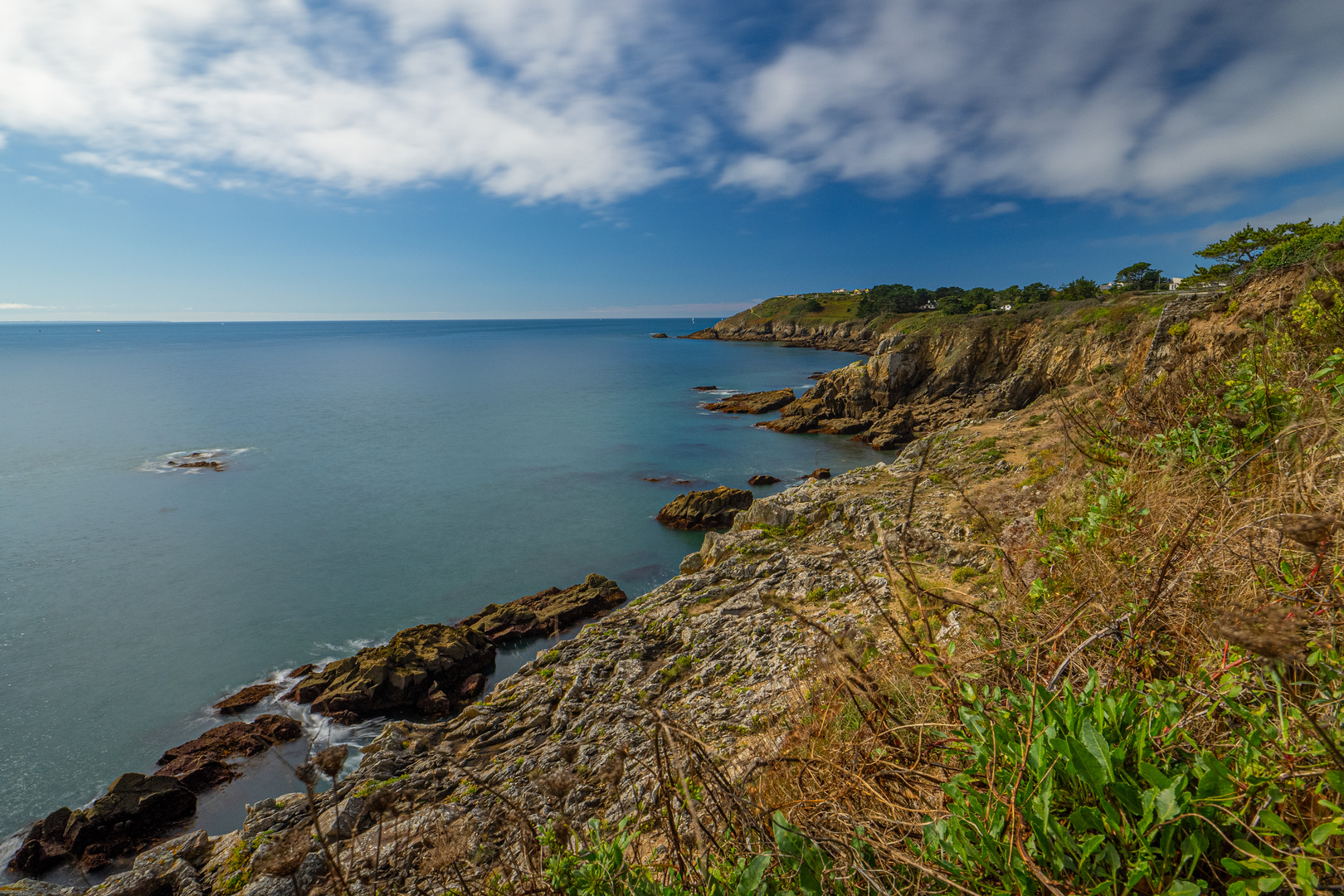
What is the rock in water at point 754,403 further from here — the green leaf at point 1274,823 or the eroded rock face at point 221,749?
the green leaf at point 1274,823

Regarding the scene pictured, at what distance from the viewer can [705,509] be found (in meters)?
23.4

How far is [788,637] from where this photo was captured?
8320 millimetres

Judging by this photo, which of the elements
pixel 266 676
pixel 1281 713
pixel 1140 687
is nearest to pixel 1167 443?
pixel 1140 687

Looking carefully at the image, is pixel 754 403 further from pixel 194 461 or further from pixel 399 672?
pixel 399 672

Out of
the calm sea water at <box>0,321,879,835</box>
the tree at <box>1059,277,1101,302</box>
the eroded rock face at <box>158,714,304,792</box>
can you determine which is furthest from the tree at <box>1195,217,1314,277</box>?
the eroded rock face at <box>158,714,304,792</box>

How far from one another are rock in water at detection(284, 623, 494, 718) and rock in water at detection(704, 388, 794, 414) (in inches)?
1440

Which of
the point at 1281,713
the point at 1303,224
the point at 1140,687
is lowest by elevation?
the point at 1140,687

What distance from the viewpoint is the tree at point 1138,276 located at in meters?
65.9

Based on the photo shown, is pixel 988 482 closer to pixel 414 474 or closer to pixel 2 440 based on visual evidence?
pixel 414 474

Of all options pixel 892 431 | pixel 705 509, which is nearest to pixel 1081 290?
pixel 892 431

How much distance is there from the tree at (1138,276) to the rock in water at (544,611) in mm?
73652

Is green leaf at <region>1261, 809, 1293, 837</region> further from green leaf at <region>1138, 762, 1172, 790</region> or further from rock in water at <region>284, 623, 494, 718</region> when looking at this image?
rock in water at <region>284, 623, 494, 718</region>

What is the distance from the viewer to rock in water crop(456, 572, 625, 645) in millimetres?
15703

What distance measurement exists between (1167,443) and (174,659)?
20735 millimetres
